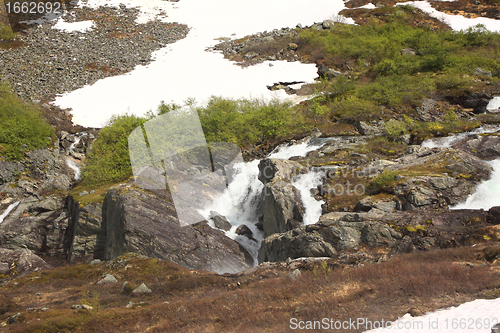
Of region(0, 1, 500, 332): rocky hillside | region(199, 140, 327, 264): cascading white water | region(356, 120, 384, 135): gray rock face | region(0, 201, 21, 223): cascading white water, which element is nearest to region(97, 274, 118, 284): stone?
region(0, 1, 500, 332): rocky hillside

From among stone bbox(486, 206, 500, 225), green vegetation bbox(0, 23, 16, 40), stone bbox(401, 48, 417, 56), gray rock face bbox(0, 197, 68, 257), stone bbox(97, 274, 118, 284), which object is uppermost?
green vegetation bbox(0, 23, 16, 40)

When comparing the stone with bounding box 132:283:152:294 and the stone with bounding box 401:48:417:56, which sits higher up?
the stone with bounding box 401:48:417:56

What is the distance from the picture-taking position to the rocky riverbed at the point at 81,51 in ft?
137

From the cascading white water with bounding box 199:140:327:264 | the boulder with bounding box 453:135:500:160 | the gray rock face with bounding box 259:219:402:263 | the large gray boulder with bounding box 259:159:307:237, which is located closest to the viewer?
the gray rock face with bounding box 259:219:402:263

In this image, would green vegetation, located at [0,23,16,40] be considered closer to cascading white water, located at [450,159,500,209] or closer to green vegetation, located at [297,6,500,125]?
green vegetation, located at [297,6,500,125]

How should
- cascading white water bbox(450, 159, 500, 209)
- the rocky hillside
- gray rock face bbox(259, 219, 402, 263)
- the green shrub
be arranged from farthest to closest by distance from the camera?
the green shrub → cascading white water bbox(450, 159, 500, 209) → gray rock face bbox(259, 219, 402, 263) → the rocky hillside

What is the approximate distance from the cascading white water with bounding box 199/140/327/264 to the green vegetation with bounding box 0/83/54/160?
57.0 ft

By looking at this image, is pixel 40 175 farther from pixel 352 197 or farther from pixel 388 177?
pixel 388 177

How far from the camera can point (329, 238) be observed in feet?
53.0

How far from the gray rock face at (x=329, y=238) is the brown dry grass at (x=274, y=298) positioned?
1.79m

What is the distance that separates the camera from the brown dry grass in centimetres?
977

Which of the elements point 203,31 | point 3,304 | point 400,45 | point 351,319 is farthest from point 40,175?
point 400,45

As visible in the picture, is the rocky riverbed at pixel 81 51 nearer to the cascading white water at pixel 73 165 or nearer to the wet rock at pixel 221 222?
the cascading white water at pixel 73 165

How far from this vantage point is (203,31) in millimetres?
60406
